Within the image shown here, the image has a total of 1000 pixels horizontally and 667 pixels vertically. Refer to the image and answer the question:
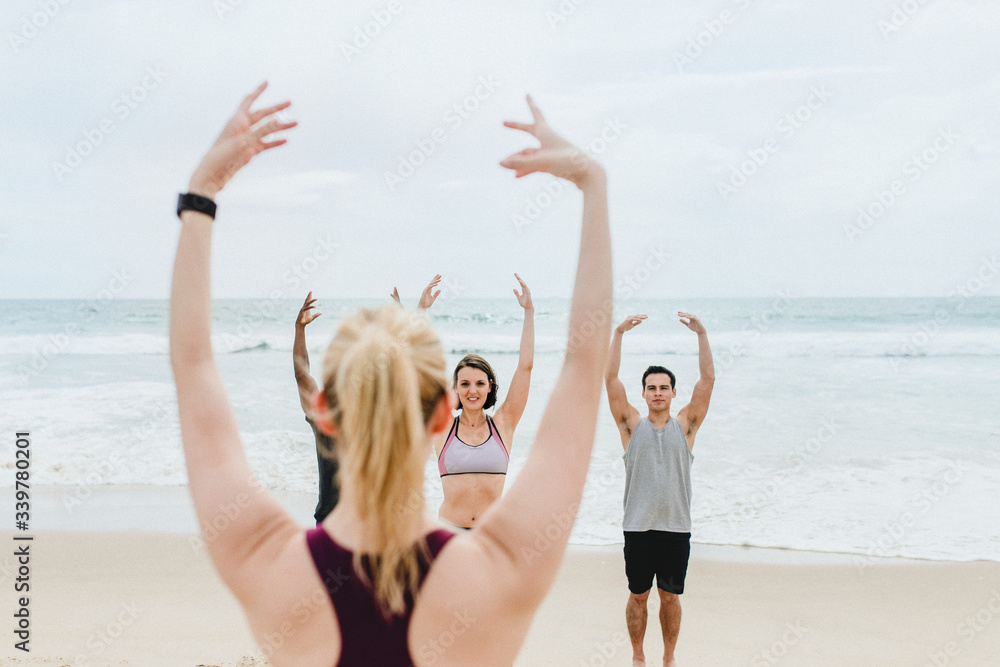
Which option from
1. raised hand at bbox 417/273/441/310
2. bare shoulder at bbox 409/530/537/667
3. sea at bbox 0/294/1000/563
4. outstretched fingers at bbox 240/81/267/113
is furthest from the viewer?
sea at bbox 0/294/1000/563

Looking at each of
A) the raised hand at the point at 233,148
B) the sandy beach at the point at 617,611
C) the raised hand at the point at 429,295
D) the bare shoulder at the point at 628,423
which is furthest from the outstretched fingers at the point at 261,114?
the sandy beach at the point at 617,611

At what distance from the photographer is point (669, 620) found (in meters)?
5.46

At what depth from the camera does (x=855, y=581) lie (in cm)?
753

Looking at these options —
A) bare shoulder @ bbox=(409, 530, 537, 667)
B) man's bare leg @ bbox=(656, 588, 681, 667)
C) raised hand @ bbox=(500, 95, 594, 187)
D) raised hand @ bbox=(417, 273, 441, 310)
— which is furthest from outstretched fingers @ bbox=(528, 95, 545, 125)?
man's bare leg @ bbox=(656, 588, 681, 667)

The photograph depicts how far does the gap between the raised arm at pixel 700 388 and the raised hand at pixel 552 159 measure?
177 inches

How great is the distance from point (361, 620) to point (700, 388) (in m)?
5.05

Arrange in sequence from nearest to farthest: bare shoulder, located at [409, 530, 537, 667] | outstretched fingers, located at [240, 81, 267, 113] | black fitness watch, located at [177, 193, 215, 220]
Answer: bare shoulder, located at [409, 530, 537, 667], black fitness watch, located at [177, 193, 215, 220], outstretched fingers, located at [240, 81, 267, 113]

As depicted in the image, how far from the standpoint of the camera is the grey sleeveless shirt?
18.2ft

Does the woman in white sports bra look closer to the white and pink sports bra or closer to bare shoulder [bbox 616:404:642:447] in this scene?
the white and pink sports bra

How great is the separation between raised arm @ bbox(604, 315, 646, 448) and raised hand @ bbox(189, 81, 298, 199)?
14.0ft

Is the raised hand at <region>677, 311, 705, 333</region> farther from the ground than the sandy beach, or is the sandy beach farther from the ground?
the raised hand at <region>677, 311, 705, 333</region>

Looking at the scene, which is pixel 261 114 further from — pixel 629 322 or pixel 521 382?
pixel 629 322

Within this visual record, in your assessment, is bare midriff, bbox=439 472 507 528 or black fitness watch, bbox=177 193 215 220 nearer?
black fitness watch, bbox=177 193 215 220

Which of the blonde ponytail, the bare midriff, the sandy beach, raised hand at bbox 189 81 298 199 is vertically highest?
raised hand at bbox 189 81 298 199
